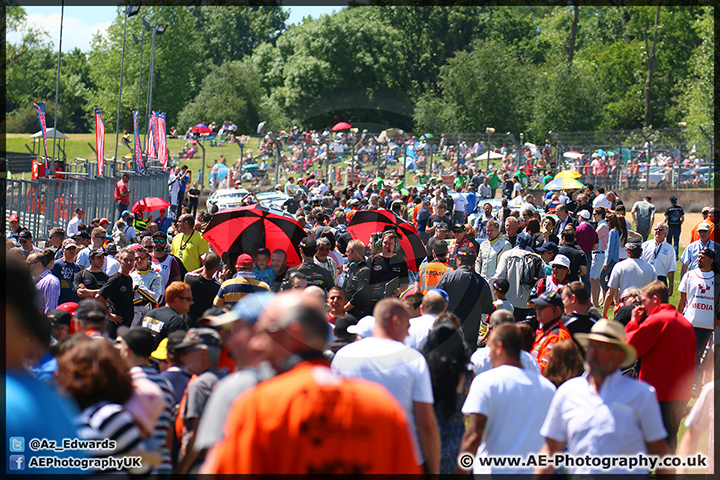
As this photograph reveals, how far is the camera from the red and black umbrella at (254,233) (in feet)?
31.8

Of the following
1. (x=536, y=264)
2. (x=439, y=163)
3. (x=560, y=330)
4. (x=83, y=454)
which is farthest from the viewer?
(x=439, y=163)

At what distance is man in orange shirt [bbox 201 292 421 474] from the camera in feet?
8.17

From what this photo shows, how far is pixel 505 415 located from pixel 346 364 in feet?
3.25

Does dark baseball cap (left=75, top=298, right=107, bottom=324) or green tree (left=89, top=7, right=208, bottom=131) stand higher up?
green tree (left=89, top=7, right=208, bottom=131)

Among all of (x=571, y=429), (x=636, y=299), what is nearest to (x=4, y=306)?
(x=571, y=429)

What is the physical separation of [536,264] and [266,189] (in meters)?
24.4

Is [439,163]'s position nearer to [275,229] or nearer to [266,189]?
[266,189]

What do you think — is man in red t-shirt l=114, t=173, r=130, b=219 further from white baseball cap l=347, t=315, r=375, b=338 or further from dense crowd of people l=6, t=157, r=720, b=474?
white baseball cap l=347, t=315, r=375, b=338

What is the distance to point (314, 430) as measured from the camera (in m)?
2.49

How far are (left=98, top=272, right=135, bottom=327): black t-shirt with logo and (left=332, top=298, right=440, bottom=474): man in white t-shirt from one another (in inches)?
166

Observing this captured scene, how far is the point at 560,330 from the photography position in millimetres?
6012

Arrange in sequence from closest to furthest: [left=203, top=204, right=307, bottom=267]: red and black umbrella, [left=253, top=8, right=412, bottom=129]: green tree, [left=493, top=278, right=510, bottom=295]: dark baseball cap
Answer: [left=493, top=278, right=510, bottom=295]: dark baseball cap
[left=203, top=204, right=307, bottom=267]: red and black umbrella
[left=253, top=8, right=412, bottom=129]: green tree

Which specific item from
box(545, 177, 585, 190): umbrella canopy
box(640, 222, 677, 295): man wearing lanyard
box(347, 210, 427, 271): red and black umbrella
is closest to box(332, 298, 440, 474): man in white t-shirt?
box(347, 210, 427, 271): red and black umbrella

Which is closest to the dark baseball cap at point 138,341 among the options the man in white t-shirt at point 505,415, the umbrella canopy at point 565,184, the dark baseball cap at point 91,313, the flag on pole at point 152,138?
the dark baseball cap at point 91,313
